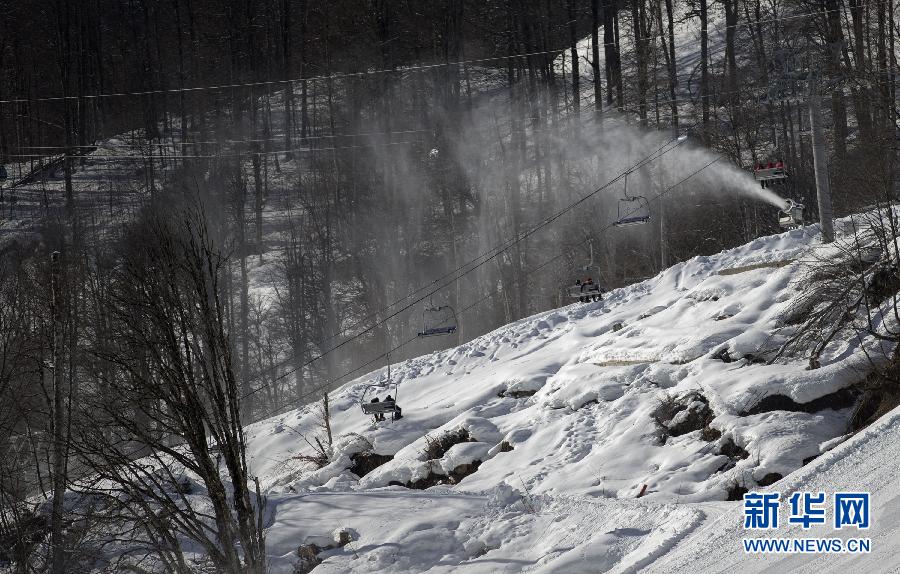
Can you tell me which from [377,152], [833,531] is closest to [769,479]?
[833,531]

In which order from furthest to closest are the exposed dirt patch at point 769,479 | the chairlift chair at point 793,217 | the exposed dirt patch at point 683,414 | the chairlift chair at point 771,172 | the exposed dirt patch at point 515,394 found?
the chairlift chair at point 793,217
the exposed dirt patch at point 515,394
the chairlift chair at point 771,172
the exposed dirt patch at point 683,414
the exposed dirt patch at point 769,479

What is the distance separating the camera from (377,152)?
47125 mm

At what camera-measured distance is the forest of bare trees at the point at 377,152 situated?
3588 cm

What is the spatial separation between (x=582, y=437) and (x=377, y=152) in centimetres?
3063

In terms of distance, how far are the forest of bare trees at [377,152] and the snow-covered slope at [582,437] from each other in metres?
8.62

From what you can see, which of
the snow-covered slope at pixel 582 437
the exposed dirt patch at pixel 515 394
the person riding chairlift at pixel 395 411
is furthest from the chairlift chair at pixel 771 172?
the person riding chairlift at pixel 395 411

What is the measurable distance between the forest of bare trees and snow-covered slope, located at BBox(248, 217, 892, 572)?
8.62 meters

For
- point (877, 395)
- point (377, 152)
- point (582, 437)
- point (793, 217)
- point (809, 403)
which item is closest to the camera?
point (877, 395)

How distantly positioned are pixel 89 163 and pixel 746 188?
110 ft

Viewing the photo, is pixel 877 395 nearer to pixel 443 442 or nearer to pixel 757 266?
pixel 757 266

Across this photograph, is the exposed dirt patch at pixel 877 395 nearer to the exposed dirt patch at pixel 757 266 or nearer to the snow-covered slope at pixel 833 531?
the snow-covered slope at pixel 833 531

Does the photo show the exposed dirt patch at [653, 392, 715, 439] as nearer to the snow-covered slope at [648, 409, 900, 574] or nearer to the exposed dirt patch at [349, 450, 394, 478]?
the snow-covered slope at [648, 409, 900, 574]

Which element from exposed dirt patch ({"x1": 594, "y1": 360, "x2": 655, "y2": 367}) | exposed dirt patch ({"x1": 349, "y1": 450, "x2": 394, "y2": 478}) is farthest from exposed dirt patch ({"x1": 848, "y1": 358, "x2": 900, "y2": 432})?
exposed dirt patch ({"x1": 349, "y1": 450, "x2": 394, "y2": 478})

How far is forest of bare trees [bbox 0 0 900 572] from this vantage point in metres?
35.9
